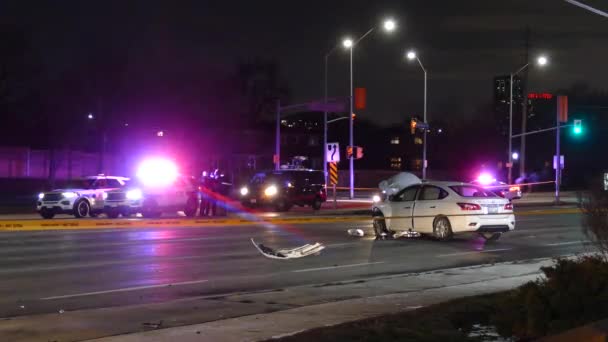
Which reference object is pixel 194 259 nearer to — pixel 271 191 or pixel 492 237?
pixel 492 237

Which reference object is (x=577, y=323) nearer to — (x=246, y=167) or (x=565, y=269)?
(x=565, y=269)

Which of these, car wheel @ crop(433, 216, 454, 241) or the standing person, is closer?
car wheel @ crop(433, 216, 454, 241)

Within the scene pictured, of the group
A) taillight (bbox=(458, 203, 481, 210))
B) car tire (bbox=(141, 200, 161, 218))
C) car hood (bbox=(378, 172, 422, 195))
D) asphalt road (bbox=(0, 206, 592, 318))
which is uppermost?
car hood (bbox=(378, 172, 422, 195))

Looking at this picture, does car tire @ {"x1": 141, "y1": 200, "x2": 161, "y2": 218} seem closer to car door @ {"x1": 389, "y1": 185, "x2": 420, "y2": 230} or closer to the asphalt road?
the asphalt road

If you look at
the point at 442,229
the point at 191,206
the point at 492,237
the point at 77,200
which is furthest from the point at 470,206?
the point at 77,200

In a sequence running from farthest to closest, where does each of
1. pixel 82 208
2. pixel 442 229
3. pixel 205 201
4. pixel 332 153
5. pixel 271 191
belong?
pixel 332 153
pixel 271 191
pixel 205 201
pixel 82 208
pixel 442 229

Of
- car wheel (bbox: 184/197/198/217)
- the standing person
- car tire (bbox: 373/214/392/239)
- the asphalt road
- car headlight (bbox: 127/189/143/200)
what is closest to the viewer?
the asphalt road

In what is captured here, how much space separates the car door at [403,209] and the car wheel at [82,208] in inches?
508

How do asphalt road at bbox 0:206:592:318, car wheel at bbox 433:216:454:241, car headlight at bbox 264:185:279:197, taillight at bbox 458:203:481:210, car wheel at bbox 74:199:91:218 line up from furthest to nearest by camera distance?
car headlight at bbox 264:185:279:197, car wheel at bbox 74:199:91:218, car wheel at bbox 433:216:454:241, taillight at bbox 458:203:481:210, asphalt road at bbox 0:206:592:318

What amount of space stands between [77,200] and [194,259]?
13.8m

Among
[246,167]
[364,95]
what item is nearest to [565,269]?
[364,95]

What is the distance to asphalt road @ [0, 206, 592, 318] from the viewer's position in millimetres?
11594

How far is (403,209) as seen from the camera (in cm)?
2038

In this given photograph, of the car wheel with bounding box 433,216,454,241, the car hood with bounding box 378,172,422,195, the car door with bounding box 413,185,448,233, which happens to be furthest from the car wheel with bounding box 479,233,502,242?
the car hood with bounding box 378,172,422,195
